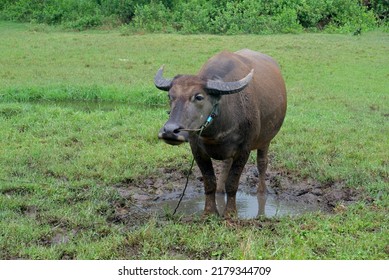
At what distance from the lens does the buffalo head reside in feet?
13.4

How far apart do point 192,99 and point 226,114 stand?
1.67 ft

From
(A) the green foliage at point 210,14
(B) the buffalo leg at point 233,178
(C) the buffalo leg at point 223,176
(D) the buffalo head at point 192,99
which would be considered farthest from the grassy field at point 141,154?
(A) the green foliage at point 210,14

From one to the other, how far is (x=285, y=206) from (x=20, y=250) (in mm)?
2659

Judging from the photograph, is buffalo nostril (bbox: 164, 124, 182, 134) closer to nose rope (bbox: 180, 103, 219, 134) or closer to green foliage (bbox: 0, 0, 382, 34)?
nose rope (bbox: 180, 103, 219, 134)

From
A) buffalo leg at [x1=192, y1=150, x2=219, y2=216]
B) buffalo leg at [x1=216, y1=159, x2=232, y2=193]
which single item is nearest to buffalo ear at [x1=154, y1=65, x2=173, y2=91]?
buffalo leg at [x1=192, y1=150, x2=219, y2=216]

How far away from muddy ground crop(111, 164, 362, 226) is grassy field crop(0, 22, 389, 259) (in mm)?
98

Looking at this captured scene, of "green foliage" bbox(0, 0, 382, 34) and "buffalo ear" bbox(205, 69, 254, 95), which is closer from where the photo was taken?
"buffalo ear" bbox(205, 69, 254, 95)

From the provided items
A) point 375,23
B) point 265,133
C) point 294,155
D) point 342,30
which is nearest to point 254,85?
point 265,133

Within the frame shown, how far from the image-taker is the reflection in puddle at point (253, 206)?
5469 millimetres

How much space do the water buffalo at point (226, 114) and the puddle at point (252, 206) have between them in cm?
16

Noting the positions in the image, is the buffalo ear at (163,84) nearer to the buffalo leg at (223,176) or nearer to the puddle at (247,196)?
the puddle at (247,196)

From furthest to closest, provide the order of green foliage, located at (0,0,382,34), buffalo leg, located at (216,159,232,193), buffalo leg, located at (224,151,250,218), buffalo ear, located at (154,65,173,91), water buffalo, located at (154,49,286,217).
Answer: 1. green foliage, located at (0,0,382,34)
2. buffalo leg, located at (216,159,232,193)
3. buffalo leg, located at (224,151,250,218)
4. buffalo ear, located at (154,65,173,91)
5. water buffalo, located at (154,49,286,217)

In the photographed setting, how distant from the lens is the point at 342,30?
20.3m

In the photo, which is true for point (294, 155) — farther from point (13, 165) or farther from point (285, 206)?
point (13, 165)
